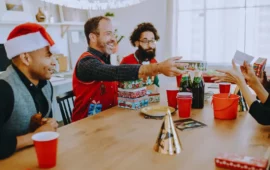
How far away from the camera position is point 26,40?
1.60 meters

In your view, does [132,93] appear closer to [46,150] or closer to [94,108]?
[94,108]

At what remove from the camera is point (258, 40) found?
4.01 metres

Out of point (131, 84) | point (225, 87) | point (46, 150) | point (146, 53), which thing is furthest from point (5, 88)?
point (146, 53)

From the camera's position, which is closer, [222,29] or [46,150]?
[46,150]

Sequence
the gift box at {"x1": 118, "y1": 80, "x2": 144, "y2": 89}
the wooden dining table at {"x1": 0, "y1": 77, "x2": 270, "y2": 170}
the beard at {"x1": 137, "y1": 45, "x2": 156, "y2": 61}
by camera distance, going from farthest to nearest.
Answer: the beard at {"x1": 137, "y1": 45, "x2": 156, "y2": 61}
the gift box at {"x1": 118, "y1": 80, "x2": 144, "y2": 89}
the wooden dining table at {"x1": 0, "y1": 77, "x2": 270, "y2": 170}

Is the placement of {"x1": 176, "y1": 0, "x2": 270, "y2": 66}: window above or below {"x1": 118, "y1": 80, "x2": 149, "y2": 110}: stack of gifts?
above

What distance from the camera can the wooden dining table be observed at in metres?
1.17

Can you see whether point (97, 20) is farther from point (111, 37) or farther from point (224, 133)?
point (224, 133)

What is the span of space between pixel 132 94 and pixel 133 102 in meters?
0.05

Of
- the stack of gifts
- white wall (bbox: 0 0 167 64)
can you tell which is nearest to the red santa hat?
the stack of gifts

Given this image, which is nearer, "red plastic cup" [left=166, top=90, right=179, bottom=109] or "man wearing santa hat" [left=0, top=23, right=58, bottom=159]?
"man wearing santa hat" [left=0, top=23, right=58, bottom=159]

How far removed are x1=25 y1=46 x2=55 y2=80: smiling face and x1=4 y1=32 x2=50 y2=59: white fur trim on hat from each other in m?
0.03

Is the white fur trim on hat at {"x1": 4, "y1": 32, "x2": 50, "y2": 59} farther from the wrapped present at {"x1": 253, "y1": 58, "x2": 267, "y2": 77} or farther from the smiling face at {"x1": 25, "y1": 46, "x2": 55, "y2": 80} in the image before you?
the wrapped present at {"x1": 253, "y1": 58, "x2": 267, "y2": 77}

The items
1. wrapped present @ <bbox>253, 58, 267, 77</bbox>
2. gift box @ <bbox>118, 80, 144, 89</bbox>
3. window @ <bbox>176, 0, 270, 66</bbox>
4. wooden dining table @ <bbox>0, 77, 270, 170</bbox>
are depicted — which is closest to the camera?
wooden dining table @ <bbox>0, 77, 270, 170</bbox>
